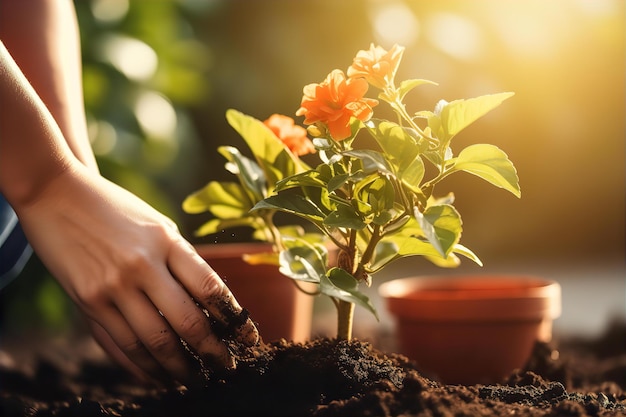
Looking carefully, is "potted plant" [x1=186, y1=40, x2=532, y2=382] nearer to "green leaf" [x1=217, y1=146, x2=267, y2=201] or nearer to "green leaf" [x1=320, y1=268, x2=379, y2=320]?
"green leaf" [x1=320, y1=268, x2=379, y2=320]

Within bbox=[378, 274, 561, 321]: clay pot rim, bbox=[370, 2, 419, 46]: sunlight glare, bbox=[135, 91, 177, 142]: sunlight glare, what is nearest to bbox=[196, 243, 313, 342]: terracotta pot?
bbox=[378, 274, 561, 321]: clay pot rim

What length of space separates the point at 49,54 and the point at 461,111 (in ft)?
2.79

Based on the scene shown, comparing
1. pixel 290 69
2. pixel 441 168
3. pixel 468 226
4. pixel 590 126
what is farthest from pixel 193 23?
pixel 441 168

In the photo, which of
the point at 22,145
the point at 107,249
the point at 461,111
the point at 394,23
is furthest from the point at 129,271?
the point at 394,23

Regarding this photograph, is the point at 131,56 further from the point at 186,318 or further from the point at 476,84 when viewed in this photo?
the point at 186,318

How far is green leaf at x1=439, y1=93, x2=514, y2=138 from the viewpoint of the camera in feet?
2.96

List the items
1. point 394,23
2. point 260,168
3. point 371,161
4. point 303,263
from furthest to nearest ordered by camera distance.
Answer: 1. point 394,23
2. point 260,168
3. point 303,263
4. point 371,161

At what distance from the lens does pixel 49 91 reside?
4.18 ft

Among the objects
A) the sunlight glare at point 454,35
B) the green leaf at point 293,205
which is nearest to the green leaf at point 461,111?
the green leaf at point 293,205

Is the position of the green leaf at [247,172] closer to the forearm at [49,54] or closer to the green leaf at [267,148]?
the green leaf at [267,148]

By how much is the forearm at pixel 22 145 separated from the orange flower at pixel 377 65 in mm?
433

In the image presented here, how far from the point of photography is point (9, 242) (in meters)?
1.40

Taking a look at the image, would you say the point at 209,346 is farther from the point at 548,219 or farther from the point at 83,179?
the point at 548,219

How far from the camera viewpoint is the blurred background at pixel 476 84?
307 cm
